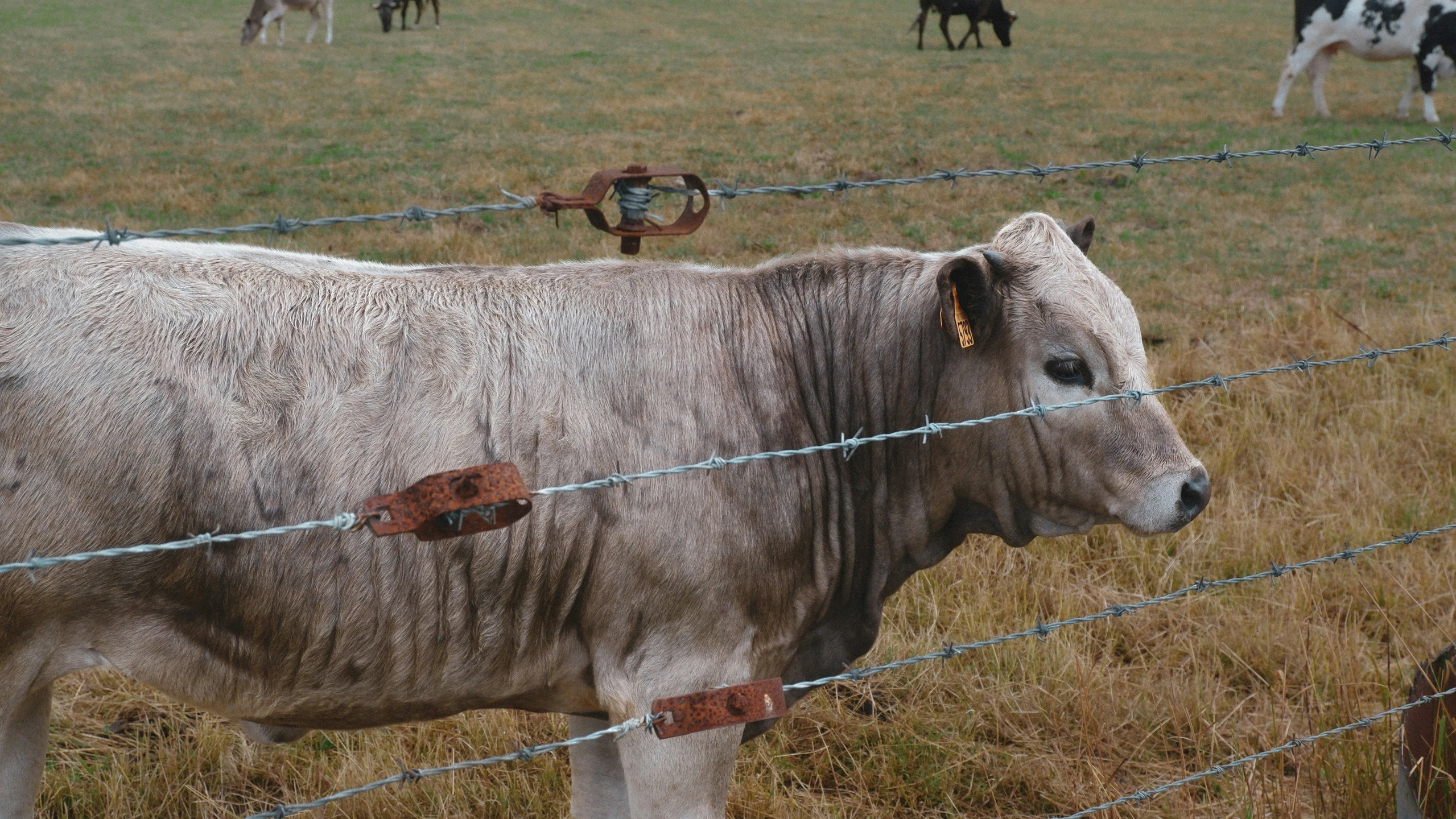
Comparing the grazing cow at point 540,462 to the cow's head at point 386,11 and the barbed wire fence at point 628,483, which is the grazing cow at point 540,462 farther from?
the cow's head at point 386,11

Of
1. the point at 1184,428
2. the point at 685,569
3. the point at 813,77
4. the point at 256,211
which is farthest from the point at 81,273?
the point at 813,77

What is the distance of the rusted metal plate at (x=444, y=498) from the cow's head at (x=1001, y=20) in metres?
27.1

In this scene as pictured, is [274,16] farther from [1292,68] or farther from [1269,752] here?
[1269,752]

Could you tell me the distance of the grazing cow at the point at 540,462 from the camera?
2561 mm

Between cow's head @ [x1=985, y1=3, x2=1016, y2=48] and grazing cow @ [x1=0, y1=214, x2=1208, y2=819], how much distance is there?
84.3 ft

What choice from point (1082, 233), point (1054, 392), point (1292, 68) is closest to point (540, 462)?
point (1054, 392)

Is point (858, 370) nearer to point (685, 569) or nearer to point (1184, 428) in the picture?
point (685, 569)

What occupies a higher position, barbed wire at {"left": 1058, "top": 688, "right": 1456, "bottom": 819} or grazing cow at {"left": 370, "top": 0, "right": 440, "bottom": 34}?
grazing cow at {"left": 370, "top": 0, "right": 440, "bottom": 34}

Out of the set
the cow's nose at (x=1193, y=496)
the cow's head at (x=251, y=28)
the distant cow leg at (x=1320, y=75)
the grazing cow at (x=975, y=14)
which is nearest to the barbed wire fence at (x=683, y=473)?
the cow's nose at (x=1193, y=496)

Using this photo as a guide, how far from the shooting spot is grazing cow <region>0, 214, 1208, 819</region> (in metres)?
2.56

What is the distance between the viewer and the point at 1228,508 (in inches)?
211

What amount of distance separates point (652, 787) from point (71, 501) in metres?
1.43

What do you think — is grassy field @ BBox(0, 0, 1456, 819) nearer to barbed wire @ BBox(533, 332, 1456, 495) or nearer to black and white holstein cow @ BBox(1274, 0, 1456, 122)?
barbed wire @ BBox(533, 332, 1456, 495)

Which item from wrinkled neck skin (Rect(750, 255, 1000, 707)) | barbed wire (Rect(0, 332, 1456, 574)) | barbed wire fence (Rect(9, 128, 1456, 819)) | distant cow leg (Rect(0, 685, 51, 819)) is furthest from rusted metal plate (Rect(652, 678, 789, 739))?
distant cow leg (Rect(0, 685, 51, 819))
